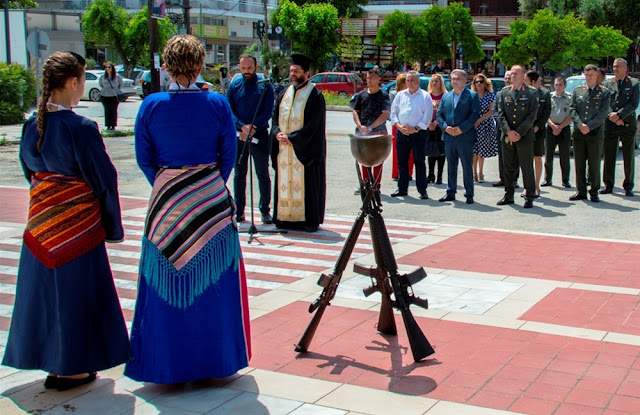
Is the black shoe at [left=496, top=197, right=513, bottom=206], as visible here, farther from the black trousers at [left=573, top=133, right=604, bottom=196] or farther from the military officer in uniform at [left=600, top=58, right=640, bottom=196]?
the military officer in uniform at [left=600, top=58, right=640, bottom=196]

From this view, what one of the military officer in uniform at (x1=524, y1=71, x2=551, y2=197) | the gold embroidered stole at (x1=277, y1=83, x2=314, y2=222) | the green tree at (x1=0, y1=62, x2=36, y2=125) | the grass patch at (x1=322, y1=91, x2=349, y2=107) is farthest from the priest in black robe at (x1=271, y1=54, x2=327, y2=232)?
the grass patch at (x1=322, y1=91, x2=349, y2=107)

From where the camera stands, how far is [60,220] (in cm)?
463

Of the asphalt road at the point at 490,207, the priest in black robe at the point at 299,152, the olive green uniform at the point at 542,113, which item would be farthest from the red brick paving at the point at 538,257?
the olive green uniform at the point at 542,113

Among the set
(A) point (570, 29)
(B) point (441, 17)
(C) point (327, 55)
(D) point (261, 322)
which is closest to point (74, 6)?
(C) point (327, 55)

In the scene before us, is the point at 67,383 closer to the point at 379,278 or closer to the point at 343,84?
the point at 379,278

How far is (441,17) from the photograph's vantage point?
4044 centimetres

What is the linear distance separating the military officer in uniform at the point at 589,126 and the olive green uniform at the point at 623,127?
37cm

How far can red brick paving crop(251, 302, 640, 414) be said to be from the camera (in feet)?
15.2

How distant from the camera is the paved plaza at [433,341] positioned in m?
4.59

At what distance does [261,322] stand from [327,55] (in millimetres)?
43426

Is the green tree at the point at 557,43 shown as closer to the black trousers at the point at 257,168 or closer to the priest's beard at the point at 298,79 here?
the black trousers at the point at 257,168

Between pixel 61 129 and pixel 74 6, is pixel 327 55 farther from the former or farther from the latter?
pixel 61 129

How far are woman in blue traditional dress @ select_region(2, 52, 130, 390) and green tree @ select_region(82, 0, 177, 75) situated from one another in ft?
149

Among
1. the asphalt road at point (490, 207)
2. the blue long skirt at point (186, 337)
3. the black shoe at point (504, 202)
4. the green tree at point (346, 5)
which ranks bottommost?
the asphalt road at point (490, 207)
